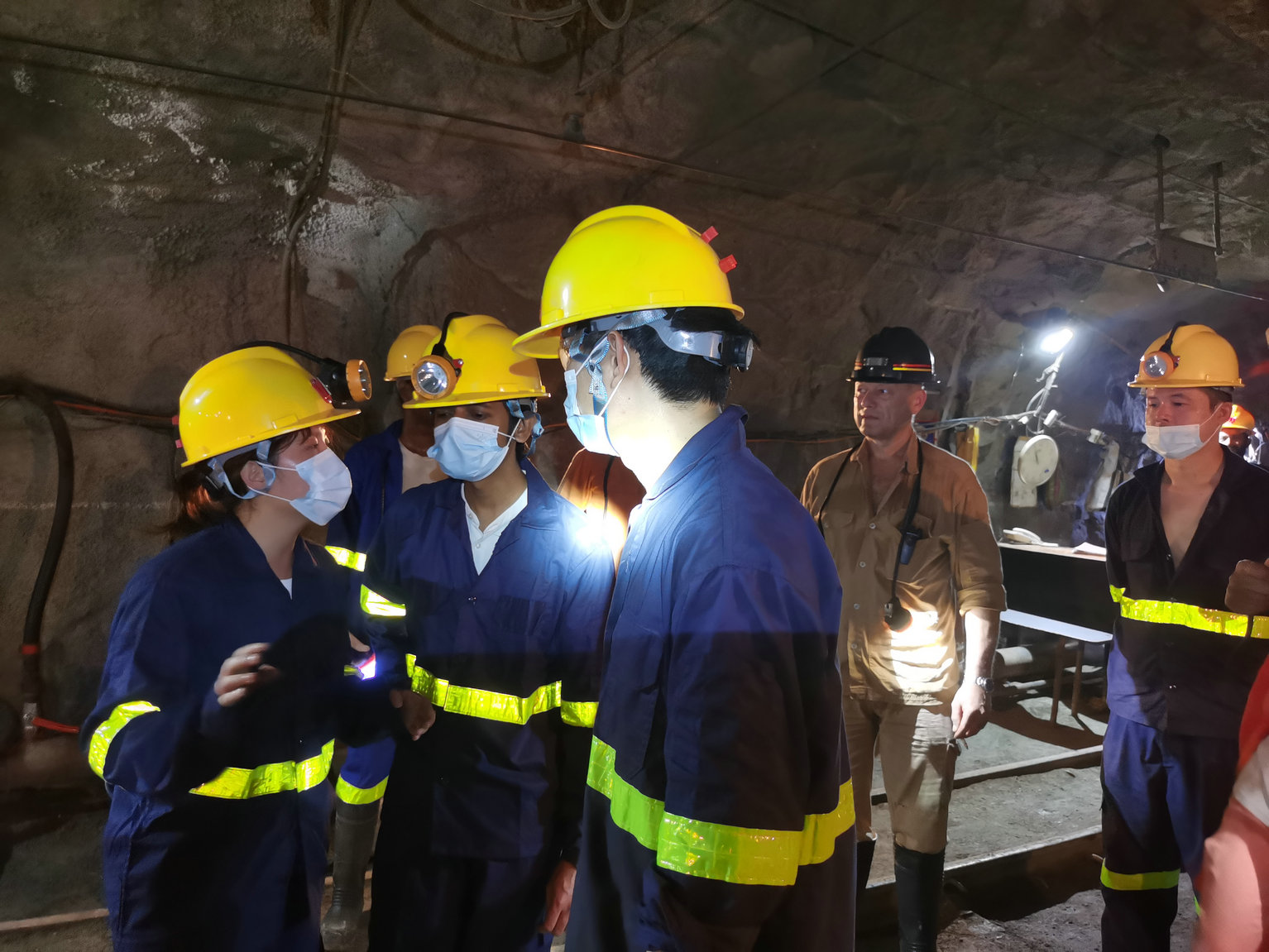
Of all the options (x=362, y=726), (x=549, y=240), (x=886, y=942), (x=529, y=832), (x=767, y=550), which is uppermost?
(x=549, y=240)

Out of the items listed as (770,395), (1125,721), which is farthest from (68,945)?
(770,395)

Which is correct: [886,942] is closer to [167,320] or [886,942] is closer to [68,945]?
[68,945]

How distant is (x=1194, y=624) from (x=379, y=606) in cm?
318

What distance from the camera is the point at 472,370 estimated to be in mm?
2705

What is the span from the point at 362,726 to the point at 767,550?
5.15ft

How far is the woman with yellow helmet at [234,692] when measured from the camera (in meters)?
Answer: 1.82

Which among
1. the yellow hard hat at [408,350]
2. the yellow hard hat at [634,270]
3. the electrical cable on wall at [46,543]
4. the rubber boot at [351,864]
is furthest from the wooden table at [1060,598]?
the electrical cable on wall at [46,543]

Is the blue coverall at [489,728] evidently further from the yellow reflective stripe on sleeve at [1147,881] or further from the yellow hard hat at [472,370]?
the yellow reflective stripe on sleeve at [1147,881]

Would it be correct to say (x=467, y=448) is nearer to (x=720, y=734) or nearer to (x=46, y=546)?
(x=720, y=734)

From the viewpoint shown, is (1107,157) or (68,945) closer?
(68,945)

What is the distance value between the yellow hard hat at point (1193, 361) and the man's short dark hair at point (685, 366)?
2541 millimetres

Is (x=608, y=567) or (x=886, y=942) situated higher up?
(x=608, y=567)

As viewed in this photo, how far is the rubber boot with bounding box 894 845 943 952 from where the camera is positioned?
3043mm

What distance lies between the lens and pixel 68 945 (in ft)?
10.3
